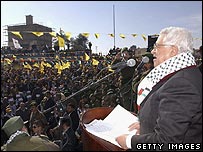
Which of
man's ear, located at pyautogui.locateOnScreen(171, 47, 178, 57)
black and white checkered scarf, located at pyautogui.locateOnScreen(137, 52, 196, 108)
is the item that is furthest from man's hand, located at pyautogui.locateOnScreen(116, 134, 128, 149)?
man's ear, located at pyautogui.locateOnScreen(171, 47, 178, 57)

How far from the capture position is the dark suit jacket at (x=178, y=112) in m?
1.36

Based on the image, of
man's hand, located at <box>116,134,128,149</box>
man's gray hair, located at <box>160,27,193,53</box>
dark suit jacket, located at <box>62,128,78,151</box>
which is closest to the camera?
man's hand, located at <box>116,134,128,149</box>

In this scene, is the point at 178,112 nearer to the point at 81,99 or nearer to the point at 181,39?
the point at 181,39

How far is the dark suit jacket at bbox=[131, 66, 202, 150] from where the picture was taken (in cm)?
136

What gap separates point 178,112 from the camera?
1363mm

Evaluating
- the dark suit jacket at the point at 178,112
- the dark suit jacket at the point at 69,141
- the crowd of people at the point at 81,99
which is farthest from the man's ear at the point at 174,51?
the dark suit jacket at the point at 69,141

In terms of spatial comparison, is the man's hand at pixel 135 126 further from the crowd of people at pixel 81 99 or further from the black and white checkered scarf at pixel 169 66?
the black and white checkered scarf at pixel 169 66

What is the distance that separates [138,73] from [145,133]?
268 cm

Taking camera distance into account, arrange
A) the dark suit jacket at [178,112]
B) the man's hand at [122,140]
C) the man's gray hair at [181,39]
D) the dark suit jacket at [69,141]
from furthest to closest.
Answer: the dark suit jacket at [69,141]
the man's gray hair at [181,39]
the man's hand at [122,140]
the dark suit jacket at [178,112]

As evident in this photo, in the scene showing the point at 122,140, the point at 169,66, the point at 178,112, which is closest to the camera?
the point at 178,112

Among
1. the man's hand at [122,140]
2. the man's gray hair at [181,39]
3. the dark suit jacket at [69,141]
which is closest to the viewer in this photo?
the man's hand at [122,140]

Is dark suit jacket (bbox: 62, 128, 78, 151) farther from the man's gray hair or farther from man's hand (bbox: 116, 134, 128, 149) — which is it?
the man's gray hair

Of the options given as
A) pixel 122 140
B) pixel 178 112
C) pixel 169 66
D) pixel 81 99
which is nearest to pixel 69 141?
pixel 81 99

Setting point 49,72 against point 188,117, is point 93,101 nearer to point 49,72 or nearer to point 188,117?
point 188,117
